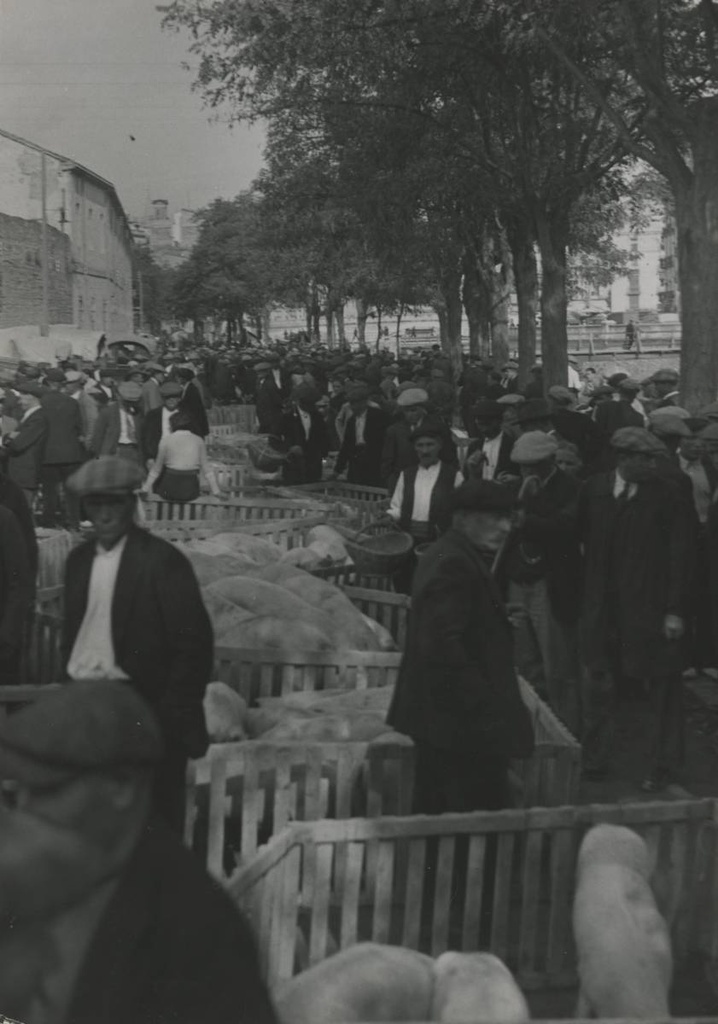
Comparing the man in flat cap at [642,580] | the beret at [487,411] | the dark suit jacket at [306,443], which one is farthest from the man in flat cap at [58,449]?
the man in flat cap at [642,580]

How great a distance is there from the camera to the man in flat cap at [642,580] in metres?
7.95

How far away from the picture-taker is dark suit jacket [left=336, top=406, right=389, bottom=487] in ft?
51.5

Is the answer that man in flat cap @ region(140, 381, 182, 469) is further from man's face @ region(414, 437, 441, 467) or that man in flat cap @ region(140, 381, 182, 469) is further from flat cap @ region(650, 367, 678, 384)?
flat cap @ region(650, 367, 678, 384)

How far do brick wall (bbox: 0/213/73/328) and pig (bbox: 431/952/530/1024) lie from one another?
4694 centimetres

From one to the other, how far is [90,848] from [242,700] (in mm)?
5436

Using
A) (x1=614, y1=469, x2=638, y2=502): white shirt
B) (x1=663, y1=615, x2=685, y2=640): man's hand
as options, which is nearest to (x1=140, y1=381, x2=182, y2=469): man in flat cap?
(x1=614, y1=469, x2=638, y2=502): white shirt

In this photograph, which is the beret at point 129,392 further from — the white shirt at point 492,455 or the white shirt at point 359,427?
the white shirt at point 492,455

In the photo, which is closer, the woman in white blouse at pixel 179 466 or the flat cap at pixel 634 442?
the flat cap at pixel 634 442

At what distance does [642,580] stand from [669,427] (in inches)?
114

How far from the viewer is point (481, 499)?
5.94 meters

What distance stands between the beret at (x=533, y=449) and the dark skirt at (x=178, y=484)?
4.96m

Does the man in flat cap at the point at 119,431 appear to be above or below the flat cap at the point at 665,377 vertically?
below

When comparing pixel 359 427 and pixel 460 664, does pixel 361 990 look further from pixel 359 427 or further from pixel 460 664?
pixel 359 427

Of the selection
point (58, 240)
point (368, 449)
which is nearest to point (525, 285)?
point (368, 449)
